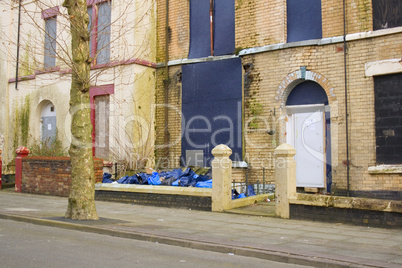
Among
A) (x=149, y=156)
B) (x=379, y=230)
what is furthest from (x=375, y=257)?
(x=149, y=156)

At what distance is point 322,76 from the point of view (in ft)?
41.1

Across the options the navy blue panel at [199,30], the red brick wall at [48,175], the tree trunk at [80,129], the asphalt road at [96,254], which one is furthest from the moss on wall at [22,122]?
the asphalt road at [96,254]

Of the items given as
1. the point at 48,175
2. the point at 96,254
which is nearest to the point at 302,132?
the point at 96,254

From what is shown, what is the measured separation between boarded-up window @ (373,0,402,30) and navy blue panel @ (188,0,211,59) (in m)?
5.40

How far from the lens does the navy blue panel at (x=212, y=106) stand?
14102mm

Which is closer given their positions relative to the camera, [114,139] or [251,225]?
[251,225]

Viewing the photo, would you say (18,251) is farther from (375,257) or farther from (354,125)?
(354,125)

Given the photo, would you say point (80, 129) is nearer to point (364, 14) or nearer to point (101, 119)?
point (101, 119)

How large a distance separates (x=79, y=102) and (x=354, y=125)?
7.19 m

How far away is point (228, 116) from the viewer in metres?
14.2

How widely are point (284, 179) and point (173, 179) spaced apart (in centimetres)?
419

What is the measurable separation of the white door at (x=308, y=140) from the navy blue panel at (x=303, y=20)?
2101 mm

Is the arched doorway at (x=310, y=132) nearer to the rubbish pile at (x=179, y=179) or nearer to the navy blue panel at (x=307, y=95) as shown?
the navy blue panel at (x=307, y=95)

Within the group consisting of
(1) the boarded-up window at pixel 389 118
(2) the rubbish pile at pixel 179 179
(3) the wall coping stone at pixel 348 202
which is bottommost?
(3) the wall coping stone at pixel 348 202
